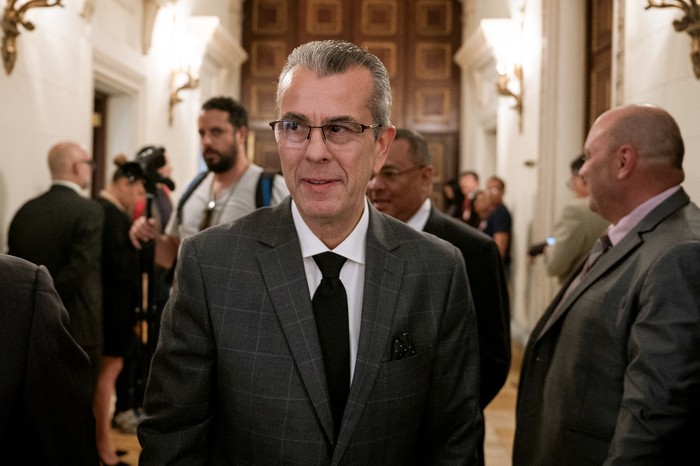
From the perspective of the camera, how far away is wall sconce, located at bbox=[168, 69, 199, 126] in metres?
8.84

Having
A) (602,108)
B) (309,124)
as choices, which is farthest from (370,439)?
(602,108)

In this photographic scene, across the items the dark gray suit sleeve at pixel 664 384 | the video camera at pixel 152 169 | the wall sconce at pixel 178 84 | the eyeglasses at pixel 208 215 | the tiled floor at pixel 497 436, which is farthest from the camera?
the wall sconce at pixel 178 84

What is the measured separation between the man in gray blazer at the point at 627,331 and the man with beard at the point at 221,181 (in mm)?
1497

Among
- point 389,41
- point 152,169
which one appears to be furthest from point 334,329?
point 389,41

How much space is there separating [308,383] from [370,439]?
7.0 inches

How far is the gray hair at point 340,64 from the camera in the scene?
65.7 inches

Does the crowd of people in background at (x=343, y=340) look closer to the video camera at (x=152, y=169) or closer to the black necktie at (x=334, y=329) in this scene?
the black necktie at (x=334, y=329)

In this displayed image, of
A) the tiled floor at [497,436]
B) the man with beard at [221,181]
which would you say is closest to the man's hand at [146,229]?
the man with beard at [221,181]

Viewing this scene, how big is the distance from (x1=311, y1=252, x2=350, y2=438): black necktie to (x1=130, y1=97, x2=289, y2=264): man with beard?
1.83 m

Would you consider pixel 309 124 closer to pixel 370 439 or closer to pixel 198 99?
pixel 370 439

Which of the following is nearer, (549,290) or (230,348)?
(230,348)

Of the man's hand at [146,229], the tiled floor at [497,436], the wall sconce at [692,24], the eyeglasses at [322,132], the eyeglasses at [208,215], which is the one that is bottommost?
the tiled floor at [497,436]

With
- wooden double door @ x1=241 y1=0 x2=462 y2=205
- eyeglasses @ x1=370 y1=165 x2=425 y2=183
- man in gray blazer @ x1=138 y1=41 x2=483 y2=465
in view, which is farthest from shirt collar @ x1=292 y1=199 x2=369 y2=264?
wooden double door @ x1=241 y1=0 x2=462 y2=205

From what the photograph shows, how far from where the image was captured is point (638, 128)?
252cm
